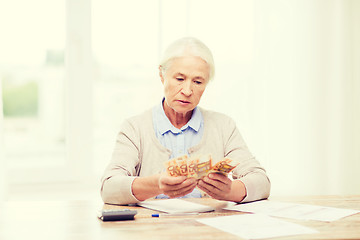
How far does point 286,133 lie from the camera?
11.0 feet

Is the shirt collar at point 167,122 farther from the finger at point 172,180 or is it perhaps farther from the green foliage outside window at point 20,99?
the green foliage outside window at point 20,99

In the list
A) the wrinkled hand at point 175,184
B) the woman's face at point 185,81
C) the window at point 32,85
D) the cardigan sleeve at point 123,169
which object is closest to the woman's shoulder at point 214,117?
the woman's face at point 185,81

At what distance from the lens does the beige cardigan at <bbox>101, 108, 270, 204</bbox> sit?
A: 6.06ft

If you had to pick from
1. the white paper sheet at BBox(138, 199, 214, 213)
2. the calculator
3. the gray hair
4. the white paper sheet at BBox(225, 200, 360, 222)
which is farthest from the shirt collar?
the calculator

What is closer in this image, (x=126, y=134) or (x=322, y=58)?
(x=126, y=134)

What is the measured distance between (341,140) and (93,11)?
199cm

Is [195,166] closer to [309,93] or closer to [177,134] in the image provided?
[177,134]

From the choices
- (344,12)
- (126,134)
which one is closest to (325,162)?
(344,12)

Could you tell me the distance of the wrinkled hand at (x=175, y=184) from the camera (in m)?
1.49

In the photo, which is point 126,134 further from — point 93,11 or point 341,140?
point 341,140

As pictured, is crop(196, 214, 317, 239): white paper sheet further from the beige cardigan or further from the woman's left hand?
the beige cardigan

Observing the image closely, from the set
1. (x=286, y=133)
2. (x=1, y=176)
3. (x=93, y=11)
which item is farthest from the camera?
(x=286, y=133)

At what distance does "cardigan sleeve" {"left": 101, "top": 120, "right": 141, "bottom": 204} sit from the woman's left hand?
0.27m

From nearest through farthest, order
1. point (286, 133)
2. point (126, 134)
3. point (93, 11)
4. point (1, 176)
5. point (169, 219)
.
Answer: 1. point (169, 219)
2. point (126, 134)
3. point (1, 176)
4. point (93, 11)
5. point (286, 133)
